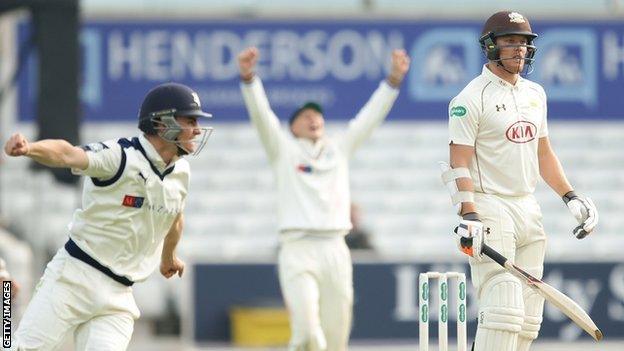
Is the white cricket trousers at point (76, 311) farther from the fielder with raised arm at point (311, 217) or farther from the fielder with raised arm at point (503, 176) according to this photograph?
the fielder with raised arm at point (311, 217)

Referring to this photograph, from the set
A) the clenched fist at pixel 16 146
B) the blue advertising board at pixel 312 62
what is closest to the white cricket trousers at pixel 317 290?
the clenched fist at pixel 16 146

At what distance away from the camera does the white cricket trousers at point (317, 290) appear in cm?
832

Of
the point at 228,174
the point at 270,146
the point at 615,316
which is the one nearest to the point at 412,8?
the point at 228,174

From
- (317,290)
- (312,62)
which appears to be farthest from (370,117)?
(312,62)

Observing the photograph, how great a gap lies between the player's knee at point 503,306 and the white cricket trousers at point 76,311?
1.38 m

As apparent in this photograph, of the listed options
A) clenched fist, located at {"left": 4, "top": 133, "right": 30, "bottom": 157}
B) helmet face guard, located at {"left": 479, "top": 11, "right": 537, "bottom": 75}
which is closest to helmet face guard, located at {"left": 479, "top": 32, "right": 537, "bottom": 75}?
helmet face guard, located at {"left": 479, "top": 11, "right": 537, "bottom": 75}

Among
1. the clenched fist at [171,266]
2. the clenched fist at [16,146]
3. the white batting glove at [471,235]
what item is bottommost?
the clenched fist at [171,266]

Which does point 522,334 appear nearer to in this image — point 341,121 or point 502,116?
point 502,116

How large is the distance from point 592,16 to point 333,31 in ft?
7.83

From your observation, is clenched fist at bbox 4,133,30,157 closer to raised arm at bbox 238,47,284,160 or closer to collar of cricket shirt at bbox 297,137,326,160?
raised arm at bbox 238,47,284,160

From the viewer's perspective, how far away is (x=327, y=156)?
340 inches

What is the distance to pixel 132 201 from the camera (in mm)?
6266

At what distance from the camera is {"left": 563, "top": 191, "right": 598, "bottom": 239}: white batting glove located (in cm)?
647

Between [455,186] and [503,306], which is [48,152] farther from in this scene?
[503,306]
